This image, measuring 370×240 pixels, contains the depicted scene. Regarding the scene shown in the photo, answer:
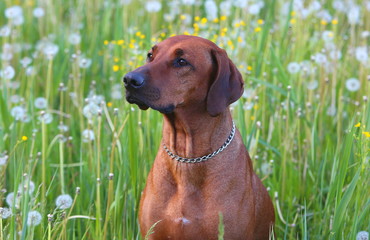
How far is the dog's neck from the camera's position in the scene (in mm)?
3455

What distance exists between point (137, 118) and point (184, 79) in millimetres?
1094

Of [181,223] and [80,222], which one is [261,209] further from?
[80,222]

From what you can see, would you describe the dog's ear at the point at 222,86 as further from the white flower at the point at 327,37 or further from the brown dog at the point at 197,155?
the white flower at the point at 327,37

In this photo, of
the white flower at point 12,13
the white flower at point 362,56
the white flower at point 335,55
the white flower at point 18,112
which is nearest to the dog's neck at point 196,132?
the white flower at point 18,112

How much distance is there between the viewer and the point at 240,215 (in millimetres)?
3412

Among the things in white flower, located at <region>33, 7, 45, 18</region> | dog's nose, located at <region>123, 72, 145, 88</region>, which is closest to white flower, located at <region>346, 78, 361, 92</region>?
dog's nose, located at <region>123, 72, 145, 88</region>

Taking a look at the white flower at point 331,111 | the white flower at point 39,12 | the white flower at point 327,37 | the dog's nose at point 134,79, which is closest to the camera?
the dog's nose at point 134,79

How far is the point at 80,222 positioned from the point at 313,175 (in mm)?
1532

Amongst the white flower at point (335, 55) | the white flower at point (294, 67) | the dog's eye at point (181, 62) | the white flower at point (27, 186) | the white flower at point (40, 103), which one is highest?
the white flower at point (335, 55)

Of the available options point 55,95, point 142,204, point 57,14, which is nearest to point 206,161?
point 142,204

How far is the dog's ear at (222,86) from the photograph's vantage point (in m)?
3.34

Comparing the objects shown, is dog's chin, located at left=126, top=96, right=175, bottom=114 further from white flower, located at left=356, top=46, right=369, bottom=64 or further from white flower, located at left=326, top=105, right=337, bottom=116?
white flower, located at left=356, top=46, right=369, bottom=64

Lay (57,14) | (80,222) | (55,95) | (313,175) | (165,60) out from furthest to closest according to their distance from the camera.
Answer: (57,14)
(55,95)
(313,175)
(80,222)
(165,60)

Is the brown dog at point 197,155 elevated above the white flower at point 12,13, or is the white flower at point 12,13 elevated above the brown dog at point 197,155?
the white flower at point 12,13
